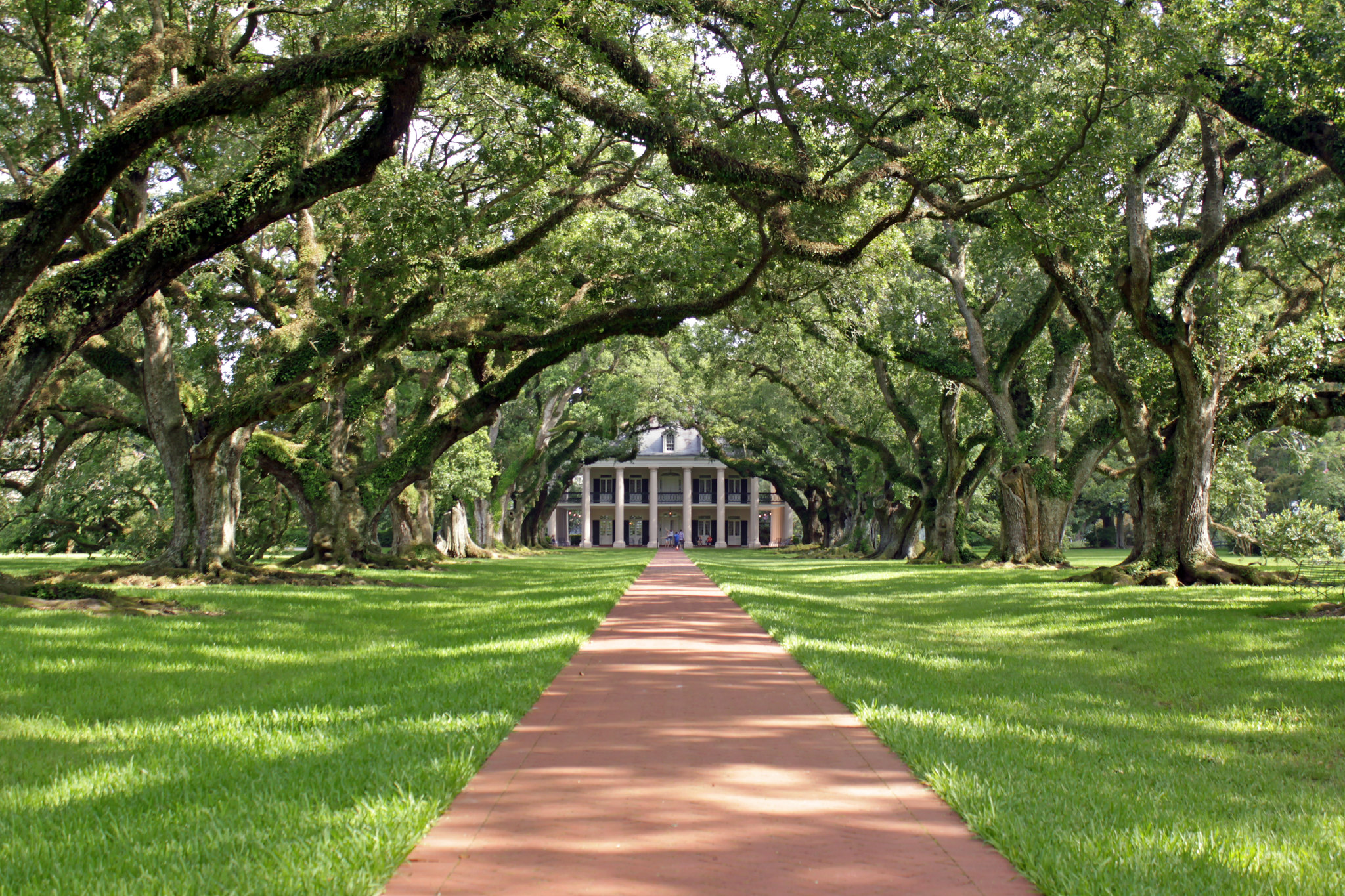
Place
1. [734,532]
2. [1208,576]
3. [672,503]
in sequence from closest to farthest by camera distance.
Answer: [1208,576]
[672,503]
[734,532]

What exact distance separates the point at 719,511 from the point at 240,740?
231 feet

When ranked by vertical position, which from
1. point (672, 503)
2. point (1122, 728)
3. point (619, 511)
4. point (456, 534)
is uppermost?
point (672, 503)

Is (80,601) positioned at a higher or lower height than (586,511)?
lower

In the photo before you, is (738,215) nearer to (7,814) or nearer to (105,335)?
(105,335)

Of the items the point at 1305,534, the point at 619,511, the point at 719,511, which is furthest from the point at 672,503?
the point at 1305,534

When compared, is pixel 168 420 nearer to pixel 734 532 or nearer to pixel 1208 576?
pixel 1208 576

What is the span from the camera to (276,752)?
4.93m

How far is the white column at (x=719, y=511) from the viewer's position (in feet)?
244

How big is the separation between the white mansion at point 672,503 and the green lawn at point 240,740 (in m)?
63.3

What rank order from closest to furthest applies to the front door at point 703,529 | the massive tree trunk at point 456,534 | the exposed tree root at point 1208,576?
the exposed tree root at point 1208,576
the massive tree trunk at point 456,534
the front door at point 703,529

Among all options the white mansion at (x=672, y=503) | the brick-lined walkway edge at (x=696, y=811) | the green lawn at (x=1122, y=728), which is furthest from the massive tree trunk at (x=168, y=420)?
the white mansion at (x=672, y=503)

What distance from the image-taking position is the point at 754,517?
251 feet

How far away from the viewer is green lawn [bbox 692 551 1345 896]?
11.5 feet

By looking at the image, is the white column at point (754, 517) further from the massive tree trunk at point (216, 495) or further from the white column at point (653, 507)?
the massive tree trunk at point (216, 495)
